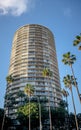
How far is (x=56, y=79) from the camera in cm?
A: 12269

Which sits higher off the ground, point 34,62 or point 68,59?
point 34,62

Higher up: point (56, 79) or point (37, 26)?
point (37, 26)

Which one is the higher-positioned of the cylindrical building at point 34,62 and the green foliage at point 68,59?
the cylindrical building at point 34,62

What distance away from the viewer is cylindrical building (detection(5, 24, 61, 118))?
4304 inches

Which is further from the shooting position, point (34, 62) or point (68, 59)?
point (34, 62)

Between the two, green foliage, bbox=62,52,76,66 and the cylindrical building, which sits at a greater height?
the cylindrical building

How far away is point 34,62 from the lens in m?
122

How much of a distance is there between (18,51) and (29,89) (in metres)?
69.0

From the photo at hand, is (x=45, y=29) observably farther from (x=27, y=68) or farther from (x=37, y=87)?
(x=37, y=87)

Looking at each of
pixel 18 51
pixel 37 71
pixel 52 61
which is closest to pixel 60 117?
pixel 37 71

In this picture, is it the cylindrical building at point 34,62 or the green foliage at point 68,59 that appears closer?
the green foliage at point 68,59

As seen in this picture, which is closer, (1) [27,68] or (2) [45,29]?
(1) [27,68]

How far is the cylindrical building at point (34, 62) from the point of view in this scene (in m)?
109

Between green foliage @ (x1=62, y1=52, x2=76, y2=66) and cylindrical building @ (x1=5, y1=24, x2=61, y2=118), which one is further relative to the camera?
cylindrical building @ (x1=5, y1=24, x2=61, y2=118)
